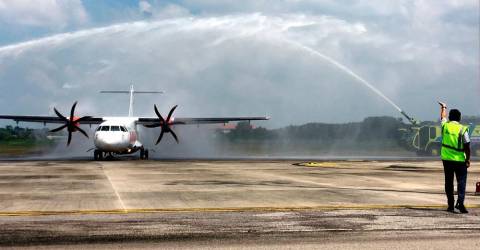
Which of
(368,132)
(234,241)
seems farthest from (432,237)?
(368,132)

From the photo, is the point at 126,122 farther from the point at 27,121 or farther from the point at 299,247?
the point at 299,247

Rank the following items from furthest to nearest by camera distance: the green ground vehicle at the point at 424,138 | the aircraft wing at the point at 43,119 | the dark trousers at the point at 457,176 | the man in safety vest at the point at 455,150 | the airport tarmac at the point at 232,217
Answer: the green ground vehicle at the point at 424,138 → the aircraft wing at the point at 43,119 → the man in safety vest at the point at 455,150 → the dark trousers at the point at 457,176 → the airport tarmac at the point at 232,217

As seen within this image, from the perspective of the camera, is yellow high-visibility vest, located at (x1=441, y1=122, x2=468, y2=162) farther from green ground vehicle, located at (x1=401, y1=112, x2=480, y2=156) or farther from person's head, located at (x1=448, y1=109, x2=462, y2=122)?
green ground vehicle, located at (x1=401, y1=112, x2=480, y2=156)

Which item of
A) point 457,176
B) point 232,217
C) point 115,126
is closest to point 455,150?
point 457,176

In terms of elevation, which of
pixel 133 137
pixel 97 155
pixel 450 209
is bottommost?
pixel 97 155

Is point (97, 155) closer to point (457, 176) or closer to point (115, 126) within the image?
point (115, 126)

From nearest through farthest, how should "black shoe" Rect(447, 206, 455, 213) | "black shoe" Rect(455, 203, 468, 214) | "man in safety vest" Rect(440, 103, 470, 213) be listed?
"black shoe" Rect(455, 203, 468, 214) → "black shoe" Rect(447, 206, 455, 213) → "man in safety vest" Rect(440, 103, 470, 213)

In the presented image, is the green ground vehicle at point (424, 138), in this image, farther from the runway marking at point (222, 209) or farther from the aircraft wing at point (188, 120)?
the runway marking at point (222, 209)

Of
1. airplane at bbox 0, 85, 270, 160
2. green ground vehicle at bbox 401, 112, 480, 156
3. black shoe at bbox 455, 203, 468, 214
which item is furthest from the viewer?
green ground vehicle at bbox 401, 112, 480, 156

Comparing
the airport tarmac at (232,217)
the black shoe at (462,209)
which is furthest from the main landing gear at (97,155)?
the black shoe at (462,209)

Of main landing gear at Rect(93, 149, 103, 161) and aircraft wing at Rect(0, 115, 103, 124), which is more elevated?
aircraft wing at Rect(0, 115, 103, 124)

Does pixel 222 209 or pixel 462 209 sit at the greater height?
pixel 462 209

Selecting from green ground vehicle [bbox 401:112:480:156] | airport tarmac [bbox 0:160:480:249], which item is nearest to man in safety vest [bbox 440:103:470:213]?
airport tarmac [bbox 0:160:480:249]

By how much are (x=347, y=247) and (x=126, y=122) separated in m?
33.3
